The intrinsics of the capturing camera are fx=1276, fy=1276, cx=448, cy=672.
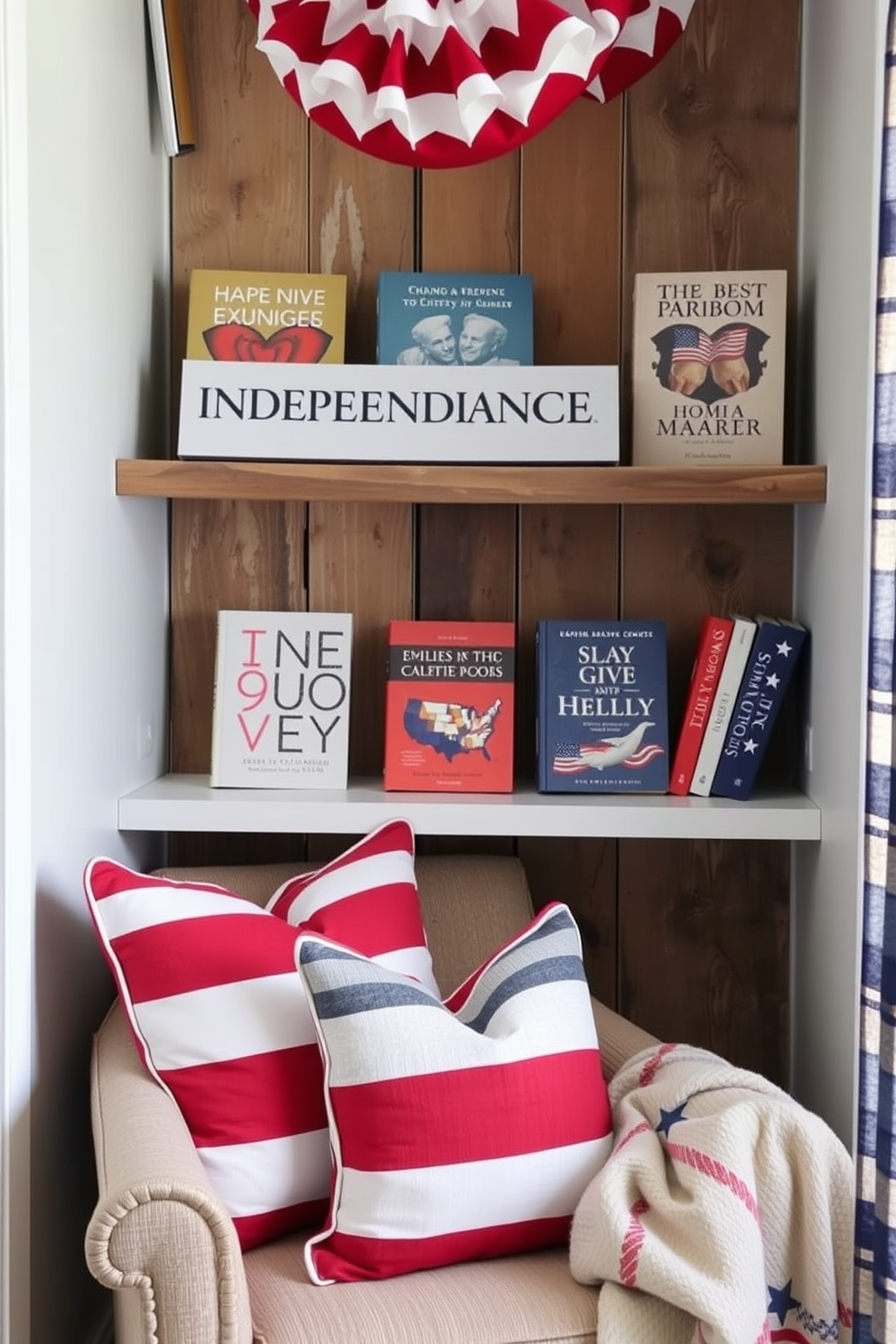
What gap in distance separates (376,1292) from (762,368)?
133 centimetres

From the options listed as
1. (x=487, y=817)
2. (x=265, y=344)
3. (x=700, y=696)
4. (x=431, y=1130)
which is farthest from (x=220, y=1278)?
(x=265, y=344)

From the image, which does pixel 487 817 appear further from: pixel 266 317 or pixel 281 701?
pixel 266 317

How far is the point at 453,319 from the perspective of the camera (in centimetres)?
191

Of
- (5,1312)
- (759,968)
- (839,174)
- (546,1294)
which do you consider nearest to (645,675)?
(759,968)

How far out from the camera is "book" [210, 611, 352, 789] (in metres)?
1.87

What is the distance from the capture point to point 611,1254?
4.25ft

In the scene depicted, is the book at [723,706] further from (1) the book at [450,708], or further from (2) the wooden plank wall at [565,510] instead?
(1) the book at [450,708]

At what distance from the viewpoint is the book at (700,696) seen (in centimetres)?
183

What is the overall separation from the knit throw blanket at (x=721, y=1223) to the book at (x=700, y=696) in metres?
0.51

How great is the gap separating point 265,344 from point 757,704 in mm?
899

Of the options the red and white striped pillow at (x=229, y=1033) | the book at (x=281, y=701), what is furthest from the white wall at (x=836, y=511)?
the book at (x=281, y=701)

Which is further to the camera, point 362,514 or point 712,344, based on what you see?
point 362,514

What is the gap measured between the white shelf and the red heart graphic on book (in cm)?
65

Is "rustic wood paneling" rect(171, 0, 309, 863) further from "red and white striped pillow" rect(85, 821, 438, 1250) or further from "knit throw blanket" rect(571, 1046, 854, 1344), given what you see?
"knit throw blanket" rect(571, 1046, 854, 1344)
